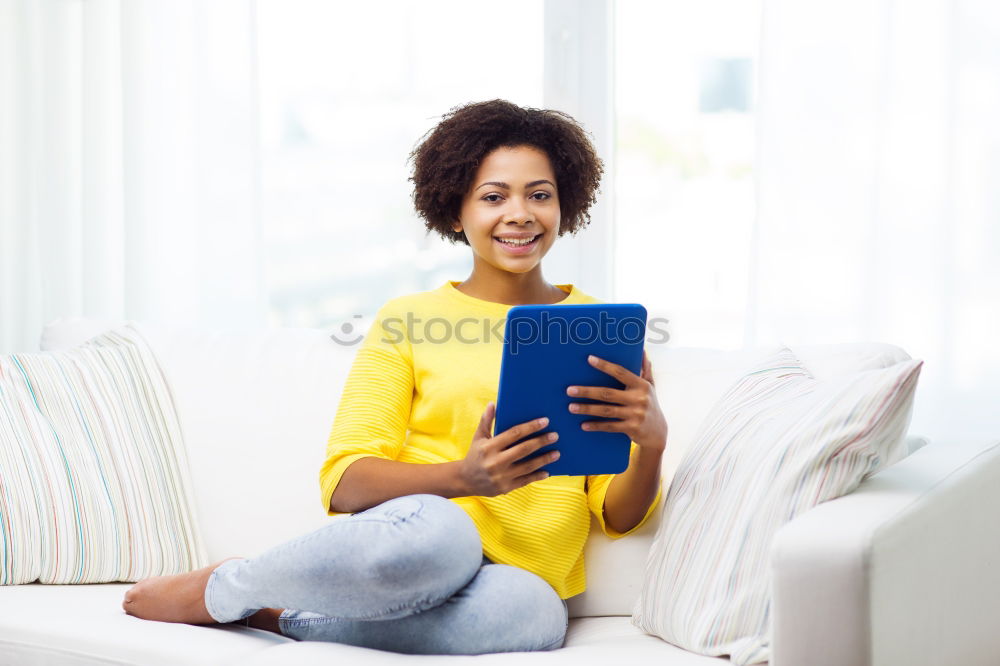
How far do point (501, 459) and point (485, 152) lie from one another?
551 mm

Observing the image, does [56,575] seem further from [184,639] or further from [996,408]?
[996,408]

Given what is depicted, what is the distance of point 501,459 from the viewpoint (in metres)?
1.30

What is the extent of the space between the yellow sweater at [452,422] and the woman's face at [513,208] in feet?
0.30

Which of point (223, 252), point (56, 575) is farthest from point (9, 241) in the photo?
point (56, 575)

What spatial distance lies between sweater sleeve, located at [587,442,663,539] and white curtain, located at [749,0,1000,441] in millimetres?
703

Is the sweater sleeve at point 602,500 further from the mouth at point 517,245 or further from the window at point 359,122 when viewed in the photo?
the window at point 359,122

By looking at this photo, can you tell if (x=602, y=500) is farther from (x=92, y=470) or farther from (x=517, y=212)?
(x=92, y=470)

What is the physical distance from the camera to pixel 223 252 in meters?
2.72

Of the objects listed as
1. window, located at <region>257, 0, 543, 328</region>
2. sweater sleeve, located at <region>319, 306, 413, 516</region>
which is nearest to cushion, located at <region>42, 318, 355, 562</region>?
sweater sleeve, located at <region>319, 306, 413, 516</region>

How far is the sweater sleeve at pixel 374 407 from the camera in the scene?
149 centimetres

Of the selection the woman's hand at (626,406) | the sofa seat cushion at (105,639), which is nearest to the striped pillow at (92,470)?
the sofa seat cushion at (105,639)

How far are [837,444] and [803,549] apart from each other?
0.23 m

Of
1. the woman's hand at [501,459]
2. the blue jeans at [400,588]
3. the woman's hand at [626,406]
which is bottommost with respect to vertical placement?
the blue jeans at [400,588]

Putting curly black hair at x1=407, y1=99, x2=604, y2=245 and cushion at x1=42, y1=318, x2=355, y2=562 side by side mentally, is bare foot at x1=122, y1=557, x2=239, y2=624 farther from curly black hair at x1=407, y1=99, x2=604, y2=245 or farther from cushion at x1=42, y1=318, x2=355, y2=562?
curly black hair at x1=407, y1=99, x2=604, y2=245
